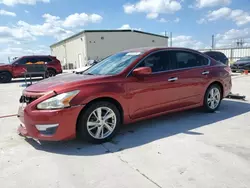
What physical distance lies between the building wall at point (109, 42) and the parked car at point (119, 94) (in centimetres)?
3086

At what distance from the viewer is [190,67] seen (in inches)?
177

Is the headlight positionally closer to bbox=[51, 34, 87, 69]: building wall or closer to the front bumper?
the front bumper

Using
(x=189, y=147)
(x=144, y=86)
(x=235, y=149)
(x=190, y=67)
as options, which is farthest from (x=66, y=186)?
(x=190, y=67)

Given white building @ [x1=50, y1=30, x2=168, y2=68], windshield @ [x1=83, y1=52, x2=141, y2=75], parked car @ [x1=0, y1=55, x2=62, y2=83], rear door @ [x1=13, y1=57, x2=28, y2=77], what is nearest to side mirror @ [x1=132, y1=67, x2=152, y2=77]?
windshield @ [x1=83, y1=52, x2=141, y2=75]

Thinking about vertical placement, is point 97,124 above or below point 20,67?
below

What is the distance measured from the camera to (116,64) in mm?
4090

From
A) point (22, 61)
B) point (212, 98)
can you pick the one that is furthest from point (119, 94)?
point (22, 61)

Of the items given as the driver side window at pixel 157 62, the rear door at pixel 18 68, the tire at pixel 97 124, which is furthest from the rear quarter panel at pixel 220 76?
the rear door at pixel 18 68

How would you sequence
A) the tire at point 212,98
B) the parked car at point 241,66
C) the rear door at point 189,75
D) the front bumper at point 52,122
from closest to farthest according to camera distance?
the front bumper at point 52,122 → the rear door at point 189,75 → the tire at point 212,98 → the parked car at point 241,66

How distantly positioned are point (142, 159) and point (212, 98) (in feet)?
9.04

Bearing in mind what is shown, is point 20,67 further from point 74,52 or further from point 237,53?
point 74,52

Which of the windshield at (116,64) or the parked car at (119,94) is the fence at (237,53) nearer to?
the parked car at (119,94)

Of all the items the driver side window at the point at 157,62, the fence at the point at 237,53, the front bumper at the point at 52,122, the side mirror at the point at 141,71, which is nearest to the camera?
the front bumper at the point at 52,122

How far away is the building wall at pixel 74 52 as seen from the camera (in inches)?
1391
